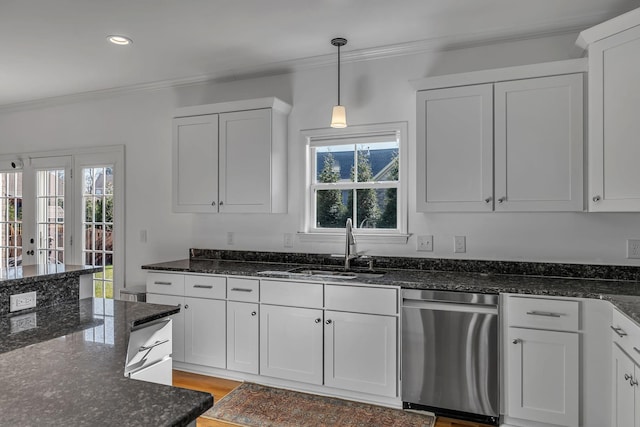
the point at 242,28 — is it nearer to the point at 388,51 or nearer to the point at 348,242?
the point at 388,51

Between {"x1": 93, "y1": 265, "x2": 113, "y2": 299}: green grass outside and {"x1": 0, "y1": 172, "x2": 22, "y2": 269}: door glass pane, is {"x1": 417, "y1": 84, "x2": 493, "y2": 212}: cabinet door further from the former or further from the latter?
{"x1": 0, "y1": 172, "x2": 22, "y2": 269}: door glass pane

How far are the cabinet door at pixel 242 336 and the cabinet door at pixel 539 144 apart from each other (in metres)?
1.88

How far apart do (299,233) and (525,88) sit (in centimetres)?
200

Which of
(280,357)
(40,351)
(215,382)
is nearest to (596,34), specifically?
(280,357)

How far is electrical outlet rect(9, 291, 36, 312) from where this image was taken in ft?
5.61

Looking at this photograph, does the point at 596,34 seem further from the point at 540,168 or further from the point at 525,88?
the point at 540,168

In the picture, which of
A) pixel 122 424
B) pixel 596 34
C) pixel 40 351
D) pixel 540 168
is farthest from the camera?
pixel 540 168

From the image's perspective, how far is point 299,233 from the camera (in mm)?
3641

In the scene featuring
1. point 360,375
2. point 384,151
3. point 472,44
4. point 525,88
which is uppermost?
point 472,44

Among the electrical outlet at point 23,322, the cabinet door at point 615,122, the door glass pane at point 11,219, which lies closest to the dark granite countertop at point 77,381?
the electrical outlet at point 23,322

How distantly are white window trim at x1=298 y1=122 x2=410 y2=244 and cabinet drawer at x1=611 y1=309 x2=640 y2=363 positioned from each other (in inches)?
57.5

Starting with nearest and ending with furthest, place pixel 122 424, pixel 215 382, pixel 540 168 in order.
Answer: pixel 122 424 → pixel 540 168 → pixel 215 382

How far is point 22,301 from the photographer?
68.7 inches

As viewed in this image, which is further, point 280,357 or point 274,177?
point 274,177
